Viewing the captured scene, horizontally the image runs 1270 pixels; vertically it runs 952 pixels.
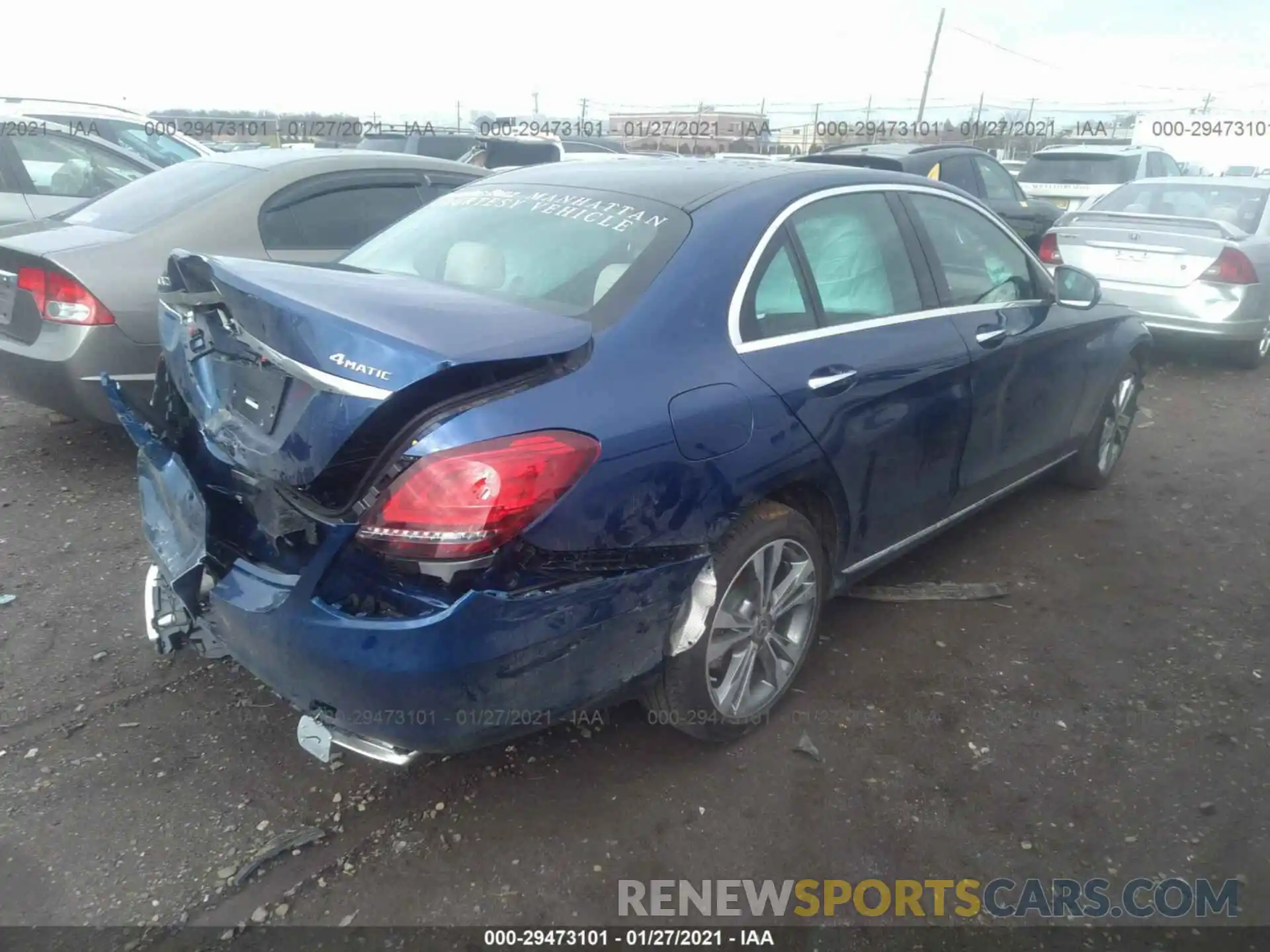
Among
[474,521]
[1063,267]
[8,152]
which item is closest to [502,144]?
[8,152]

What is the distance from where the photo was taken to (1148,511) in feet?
15.9

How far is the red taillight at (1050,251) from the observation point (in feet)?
24.6

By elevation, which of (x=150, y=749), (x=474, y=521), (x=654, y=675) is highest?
(x=474, y=521)

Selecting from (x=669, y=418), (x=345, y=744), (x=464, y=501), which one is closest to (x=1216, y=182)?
(x=669, y=418)

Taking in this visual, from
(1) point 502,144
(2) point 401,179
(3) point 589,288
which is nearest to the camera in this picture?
(3) point 589,288

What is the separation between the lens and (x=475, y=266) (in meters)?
2.89

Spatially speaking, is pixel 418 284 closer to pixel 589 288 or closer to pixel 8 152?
pixel 589 288

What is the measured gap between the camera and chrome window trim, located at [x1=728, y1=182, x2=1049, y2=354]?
2.65 m

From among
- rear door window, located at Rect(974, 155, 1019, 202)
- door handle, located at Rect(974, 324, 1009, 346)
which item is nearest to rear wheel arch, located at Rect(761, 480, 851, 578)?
door handle, located at Rect(974, 324, 1009, 346)

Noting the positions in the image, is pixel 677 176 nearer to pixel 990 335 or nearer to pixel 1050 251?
pixel 990 335

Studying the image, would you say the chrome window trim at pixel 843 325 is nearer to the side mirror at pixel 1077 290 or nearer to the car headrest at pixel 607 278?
the side mirror at pixel 1077 290

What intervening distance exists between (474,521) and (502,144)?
1181cm

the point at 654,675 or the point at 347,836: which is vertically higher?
the point at 654,675

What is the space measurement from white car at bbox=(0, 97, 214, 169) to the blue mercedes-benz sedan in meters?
6.20
